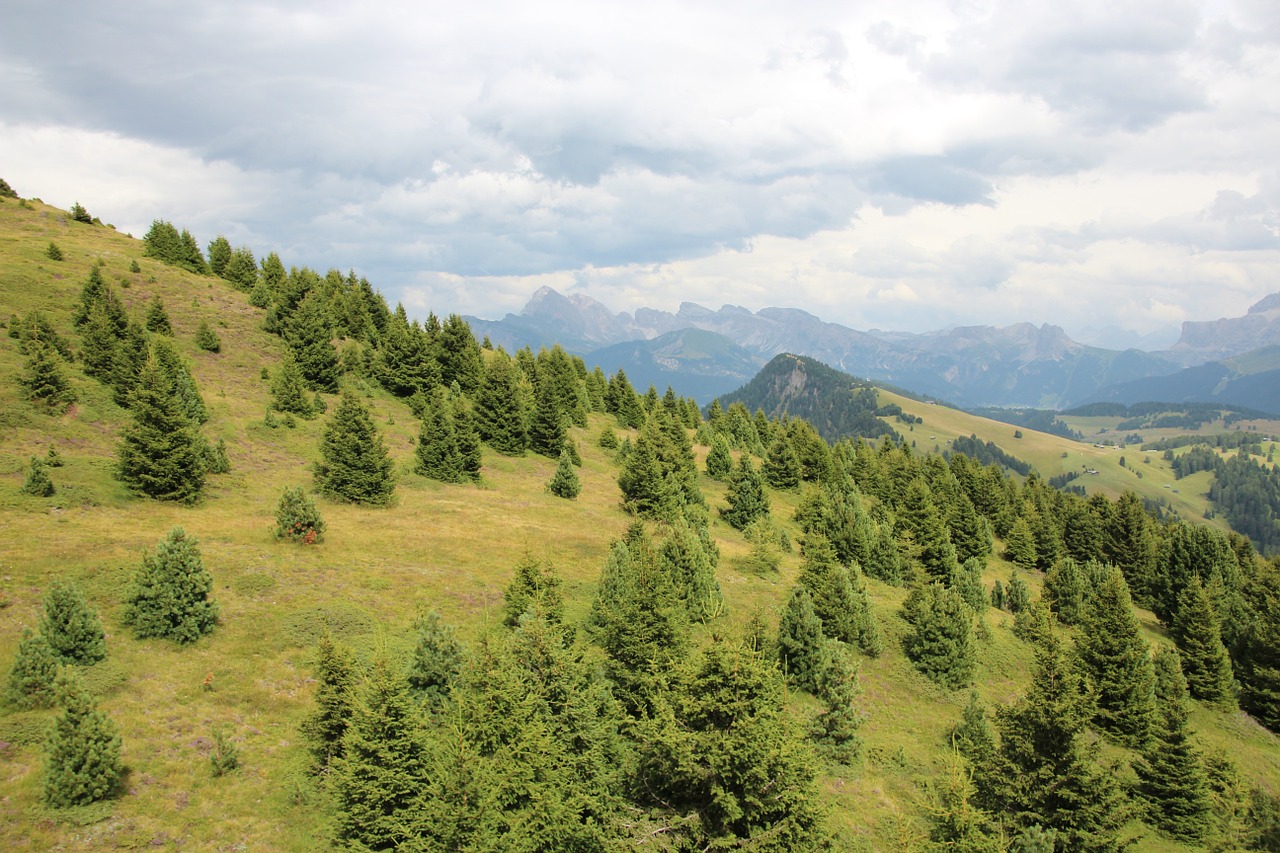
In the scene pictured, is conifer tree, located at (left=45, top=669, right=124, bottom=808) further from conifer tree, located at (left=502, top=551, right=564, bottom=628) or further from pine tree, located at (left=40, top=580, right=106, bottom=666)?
conifer tree, located at (left=502, top=551, right=564, bottom=628)

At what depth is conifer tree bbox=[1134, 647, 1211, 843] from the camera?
28.6 metres

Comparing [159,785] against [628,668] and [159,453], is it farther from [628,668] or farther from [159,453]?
[159,453]

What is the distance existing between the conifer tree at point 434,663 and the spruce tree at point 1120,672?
3362cm

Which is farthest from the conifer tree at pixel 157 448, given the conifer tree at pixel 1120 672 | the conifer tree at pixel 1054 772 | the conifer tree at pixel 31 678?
the conifer tree at pixel 1120 672

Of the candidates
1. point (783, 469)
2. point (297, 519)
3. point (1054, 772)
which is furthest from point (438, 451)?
point (1054, 772)

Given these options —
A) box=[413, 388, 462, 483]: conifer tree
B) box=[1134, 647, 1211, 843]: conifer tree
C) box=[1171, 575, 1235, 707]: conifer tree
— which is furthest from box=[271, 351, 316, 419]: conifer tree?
box=[1171, 575, 1235, 707]: conifer tree

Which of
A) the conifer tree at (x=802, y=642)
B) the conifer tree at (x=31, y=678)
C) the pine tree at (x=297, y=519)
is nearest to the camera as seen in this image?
the conifer tree at (x=31, y=678)

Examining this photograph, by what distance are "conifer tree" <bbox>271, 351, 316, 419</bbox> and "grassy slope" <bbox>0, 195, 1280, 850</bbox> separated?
177cm

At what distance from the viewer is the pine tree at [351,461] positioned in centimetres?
4353

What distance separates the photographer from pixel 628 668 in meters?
24.7

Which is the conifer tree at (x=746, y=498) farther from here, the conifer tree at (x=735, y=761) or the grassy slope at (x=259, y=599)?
the conifer tree at (x=735, y=761)

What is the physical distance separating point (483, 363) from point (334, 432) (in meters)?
35.2

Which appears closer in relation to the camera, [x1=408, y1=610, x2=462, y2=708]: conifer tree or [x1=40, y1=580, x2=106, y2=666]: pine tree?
[x1=40, y1=580, x2=106, y2=666]: pine tree

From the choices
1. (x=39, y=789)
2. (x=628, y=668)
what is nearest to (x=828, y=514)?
(x=628, y=668)
